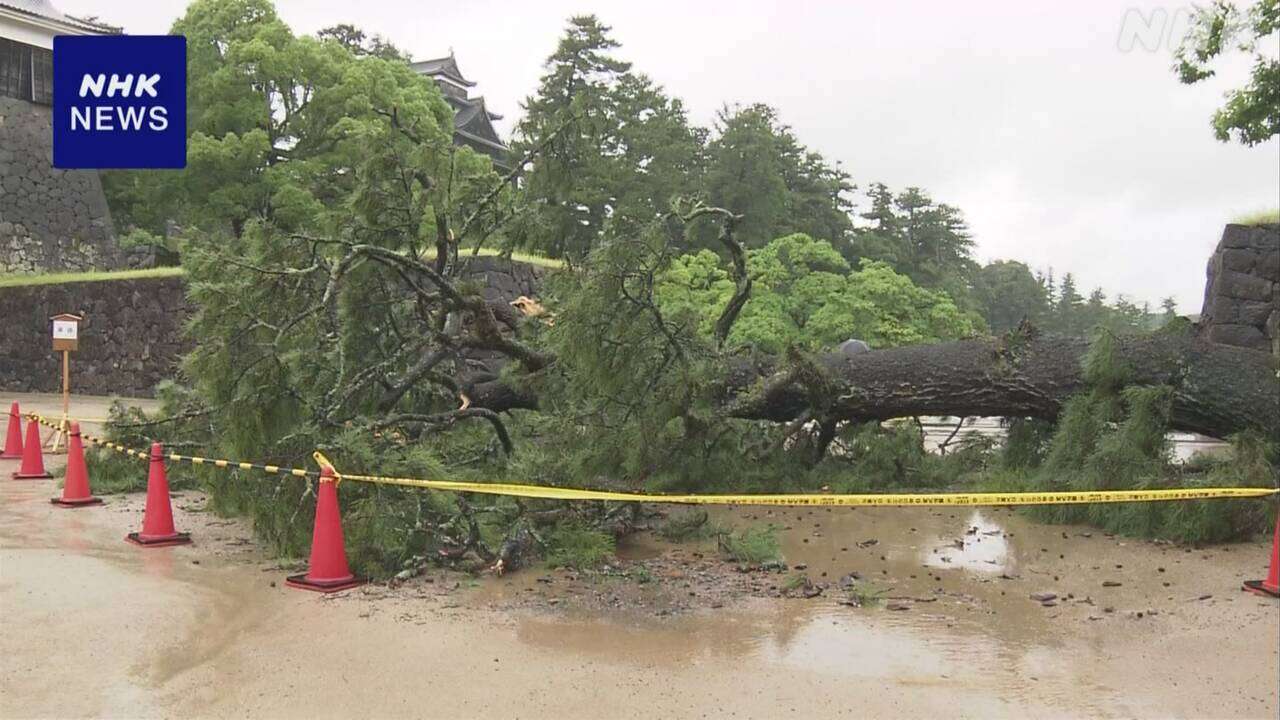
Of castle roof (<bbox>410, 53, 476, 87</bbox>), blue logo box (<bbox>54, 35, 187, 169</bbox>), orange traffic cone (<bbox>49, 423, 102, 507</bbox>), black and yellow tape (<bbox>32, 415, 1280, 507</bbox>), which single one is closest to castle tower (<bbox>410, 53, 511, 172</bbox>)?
castle roof (<bbox>410, 53, 476, 87</bbox>)

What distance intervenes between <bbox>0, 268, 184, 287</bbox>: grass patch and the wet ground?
14.0 m

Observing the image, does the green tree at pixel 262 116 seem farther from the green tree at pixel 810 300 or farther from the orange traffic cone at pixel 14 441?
the orange traffic cone at pixel 14 441

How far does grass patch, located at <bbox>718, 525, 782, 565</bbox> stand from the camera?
532 centimetres

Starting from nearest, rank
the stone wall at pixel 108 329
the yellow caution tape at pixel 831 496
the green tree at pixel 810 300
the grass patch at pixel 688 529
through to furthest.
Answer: the yellow caution tape at pixel 831 496
the grass patch at pixel 688 529
the stone wall at pixel 108 329
the green tree at pixel 810 300

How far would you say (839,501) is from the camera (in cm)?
447

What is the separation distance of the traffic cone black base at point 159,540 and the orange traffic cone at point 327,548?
141cm

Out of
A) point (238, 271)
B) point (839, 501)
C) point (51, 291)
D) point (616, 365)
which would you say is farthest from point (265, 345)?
point (51, 291)

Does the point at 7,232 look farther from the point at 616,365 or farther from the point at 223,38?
the point at 616,365

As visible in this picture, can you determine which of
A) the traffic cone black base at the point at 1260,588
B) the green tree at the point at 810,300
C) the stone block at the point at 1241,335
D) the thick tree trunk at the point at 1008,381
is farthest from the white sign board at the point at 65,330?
the stone block at the point at 1241,335

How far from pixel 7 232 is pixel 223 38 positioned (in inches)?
280

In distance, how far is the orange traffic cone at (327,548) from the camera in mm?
4754

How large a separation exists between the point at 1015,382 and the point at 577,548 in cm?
348

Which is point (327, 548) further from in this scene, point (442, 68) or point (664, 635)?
point (442, 68)

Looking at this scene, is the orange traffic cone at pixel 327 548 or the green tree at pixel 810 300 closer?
the orange traffic cone at pixel 327 548
